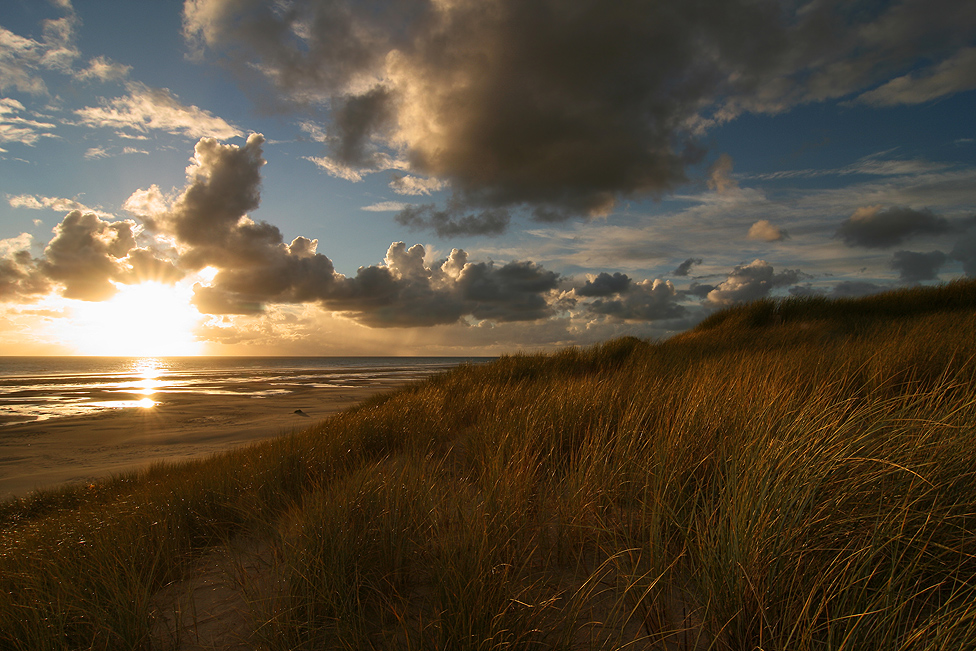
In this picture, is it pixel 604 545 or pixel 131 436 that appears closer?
pixel 604 545

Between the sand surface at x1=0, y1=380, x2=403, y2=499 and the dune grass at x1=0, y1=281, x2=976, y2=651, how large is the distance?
3.47m

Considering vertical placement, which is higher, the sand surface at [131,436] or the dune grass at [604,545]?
the dune grass at [604,545]

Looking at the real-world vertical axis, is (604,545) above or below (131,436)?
above

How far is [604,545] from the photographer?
2.35 meters

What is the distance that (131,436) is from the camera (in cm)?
1356

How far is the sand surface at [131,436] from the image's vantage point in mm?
9805

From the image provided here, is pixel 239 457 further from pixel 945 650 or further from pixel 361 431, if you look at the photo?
pixel 945 650

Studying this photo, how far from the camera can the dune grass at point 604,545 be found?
171 centimetres

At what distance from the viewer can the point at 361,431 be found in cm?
549

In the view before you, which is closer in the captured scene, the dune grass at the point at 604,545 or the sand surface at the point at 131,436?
the dune grass at the point at 604,545

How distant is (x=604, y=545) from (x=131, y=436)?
55.1 ft

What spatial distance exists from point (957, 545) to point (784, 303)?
42.7 feet

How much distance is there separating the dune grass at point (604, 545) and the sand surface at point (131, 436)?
3.47m

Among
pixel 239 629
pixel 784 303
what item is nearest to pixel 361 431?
pixel 239 629
